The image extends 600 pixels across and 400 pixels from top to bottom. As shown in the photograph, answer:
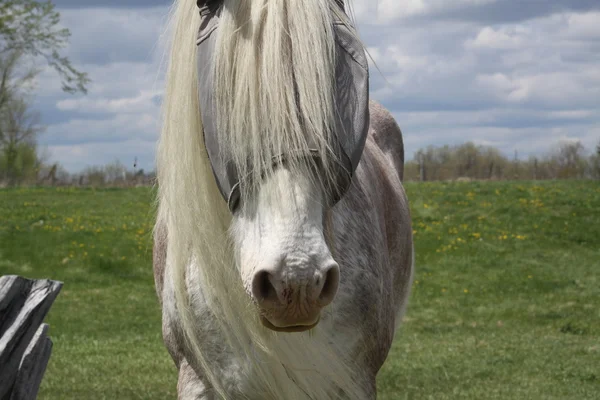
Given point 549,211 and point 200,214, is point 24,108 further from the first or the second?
point 200,214

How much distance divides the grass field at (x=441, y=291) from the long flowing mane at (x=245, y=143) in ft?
14.8

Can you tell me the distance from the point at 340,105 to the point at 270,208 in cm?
46

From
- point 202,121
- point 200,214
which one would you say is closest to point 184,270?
point 200,214

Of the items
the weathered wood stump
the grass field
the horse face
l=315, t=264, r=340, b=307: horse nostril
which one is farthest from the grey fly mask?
Result: the grass field

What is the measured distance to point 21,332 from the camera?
3.71 meters

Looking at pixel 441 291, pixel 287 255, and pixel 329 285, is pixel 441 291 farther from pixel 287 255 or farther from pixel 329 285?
pixel 287 255

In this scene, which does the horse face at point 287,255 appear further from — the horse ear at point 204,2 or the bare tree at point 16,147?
the bare tree at point 16,147

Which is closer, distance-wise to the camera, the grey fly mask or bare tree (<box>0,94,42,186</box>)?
the grey fly mask

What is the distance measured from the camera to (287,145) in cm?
227

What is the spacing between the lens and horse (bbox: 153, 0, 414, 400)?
2.18m

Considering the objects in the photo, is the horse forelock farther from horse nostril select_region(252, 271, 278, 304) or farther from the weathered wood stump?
the weathered wood stump

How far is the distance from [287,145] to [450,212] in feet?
59.2

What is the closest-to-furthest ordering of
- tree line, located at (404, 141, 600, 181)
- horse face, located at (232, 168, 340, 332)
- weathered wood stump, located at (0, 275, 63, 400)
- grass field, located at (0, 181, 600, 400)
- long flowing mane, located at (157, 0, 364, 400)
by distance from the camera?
horse face, located at (232, 168, 340, 332) < long flowing mane, located at (157, 0, 364, 400) < weathered wood stump, located at (0, 275, 63, 400) < grass field, located at (0, 181, 600, 400) < tree line, located at (404, 141, 600, 181)

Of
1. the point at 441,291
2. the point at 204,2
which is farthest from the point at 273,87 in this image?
the point at 441,291
